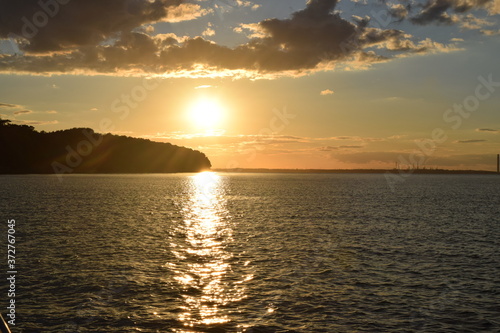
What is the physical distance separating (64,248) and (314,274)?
85.7 ft

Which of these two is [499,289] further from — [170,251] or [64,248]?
[64,248]

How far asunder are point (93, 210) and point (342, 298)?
69437 millimetres

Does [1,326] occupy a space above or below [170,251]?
above

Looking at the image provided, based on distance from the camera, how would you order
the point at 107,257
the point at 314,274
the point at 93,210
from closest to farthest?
the point at 314,274, the point at 107,257, the point at 93,210

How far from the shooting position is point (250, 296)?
2842cm

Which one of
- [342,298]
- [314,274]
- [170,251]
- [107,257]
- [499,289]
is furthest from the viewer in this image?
[170,251]

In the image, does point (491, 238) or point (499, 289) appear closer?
point (499, 289)

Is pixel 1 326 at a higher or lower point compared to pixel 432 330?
higher

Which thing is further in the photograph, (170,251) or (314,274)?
(170,251)

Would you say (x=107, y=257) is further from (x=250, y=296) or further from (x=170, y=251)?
(x=250, y=296)

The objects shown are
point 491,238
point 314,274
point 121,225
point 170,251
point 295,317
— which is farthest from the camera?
point 121,225

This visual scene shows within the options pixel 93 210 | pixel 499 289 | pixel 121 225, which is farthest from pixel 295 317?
pixel 93 210

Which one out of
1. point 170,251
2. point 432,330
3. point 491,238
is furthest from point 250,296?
point 491,238

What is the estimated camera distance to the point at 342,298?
28.2 meters
